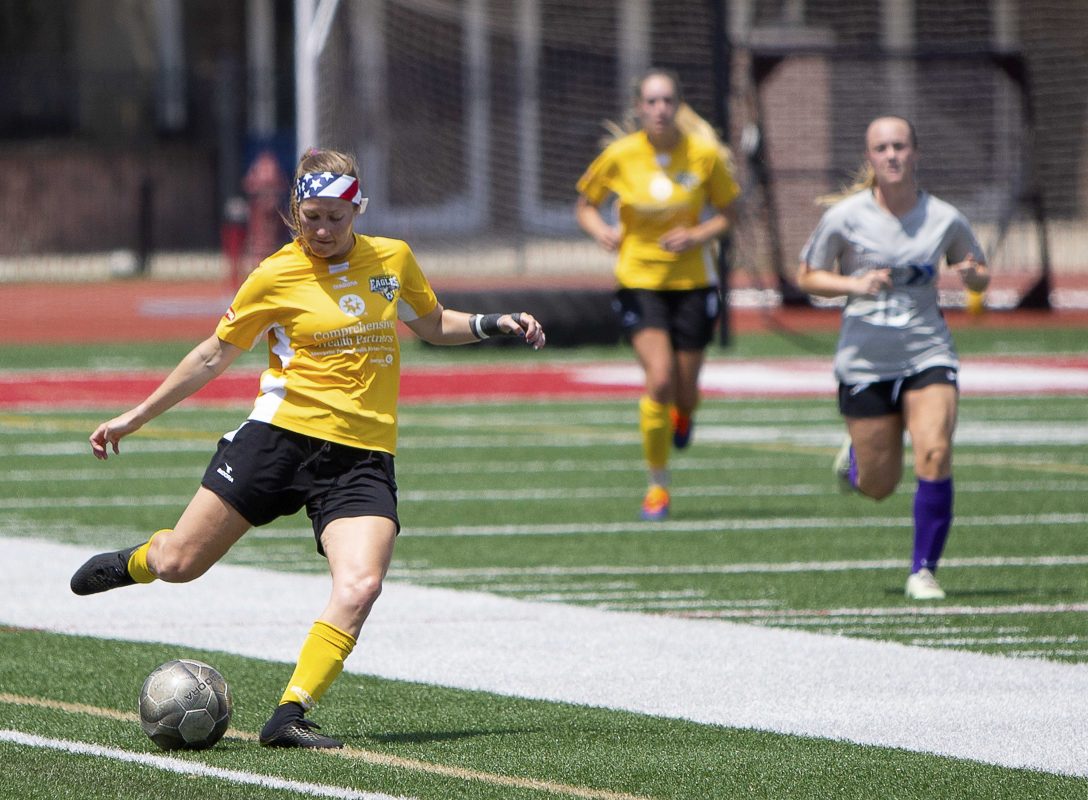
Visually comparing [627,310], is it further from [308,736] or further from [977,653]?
[308,736]

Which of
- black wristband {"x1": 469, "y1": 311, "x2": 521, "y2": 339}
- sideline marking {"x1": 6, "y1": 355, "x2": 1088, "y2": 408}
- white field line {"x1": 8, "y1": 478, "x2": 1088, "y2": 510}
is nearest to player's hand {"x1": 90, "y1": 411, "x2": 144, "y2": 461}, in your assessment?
black wristband {"x1": 469, "y1": 311, "x2": 521, "y2": 339}

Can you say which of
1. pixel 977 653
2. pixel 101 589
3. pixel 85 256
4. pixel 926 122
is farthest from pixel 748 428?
pixel 85 256

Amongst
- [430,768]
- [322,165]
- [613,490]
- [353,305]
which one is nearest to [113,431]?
[353,305]

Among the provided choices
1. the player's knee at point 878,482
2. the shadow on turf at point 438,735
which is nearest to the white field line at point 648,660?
the shadow on turf at point 438,735

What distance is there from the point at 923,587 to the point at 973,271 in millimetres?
1424

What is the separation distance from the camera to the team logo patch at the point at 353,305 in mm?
6609

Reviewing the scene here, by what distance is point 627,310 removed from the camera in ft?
39.6

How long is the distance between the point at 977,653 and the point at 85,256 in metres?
31.8

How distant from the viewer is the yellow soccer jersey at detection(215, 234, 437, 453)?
656 cm

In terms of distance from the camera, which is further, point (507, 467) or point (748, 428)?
point (748, 428)

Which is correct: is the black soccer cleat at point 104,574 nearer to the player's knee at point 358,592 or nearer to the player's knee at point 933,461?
the player's knee at point 358,592

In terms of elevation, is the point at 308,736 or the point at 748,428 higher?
the point at 308,736

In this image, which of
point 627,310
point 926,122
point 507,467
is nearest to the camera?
point 627,310

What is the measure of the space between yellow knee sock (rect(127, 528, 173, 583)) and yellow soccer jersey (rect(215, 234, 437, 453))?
1.90ft
